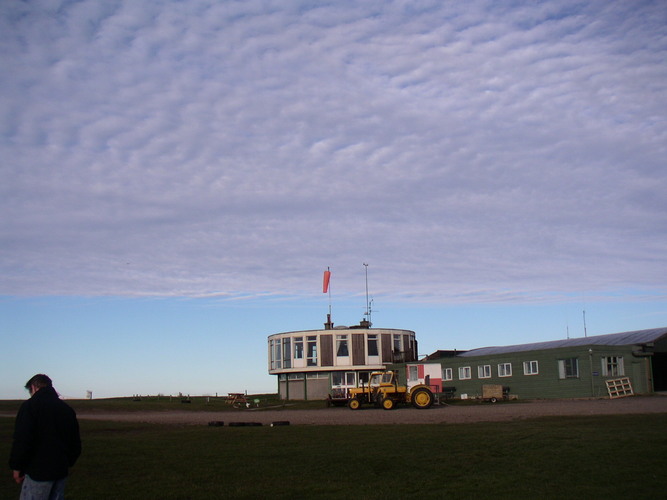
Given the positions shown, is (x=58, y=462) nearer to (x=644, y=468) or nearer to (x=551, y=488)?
(x=551, y=488)

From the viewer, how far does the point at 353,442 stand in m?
18.1

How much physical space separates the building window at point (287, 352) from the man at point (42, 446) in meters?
55.0

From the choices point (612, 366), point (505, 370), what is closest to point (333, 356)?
point (505, 370)

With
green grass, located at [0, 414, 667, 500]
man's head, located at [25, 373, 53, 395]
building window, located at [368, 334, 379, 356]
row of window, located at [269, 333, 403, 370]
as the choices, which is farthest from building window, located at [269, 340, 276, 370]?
man's head, located at [25, 373, 53, 395]

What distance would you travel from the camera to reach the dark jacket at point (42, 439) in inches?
286

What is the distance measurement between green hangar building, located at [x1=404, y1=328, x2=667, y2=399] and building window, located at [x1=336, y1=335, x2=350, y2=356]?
1158 centimetres

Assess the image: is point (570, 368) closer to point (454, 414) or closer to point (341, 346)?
point (454, 414)

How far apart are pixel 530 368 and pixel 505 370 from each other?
2.41 meters

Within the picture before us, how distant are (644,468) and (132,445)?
42.5 feet

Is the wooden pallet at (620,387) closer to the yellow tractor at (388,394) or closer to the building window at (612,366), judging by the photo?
the building window at (612,366)

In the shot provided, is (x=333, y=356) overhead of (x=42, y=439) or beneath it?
overhead

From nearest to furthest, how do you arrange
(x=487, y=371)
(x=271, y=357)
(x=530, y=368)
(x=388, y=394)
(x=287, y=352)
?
1. (x=388, y=394)
2. (x=530, y=368)
3. (x=487, y=371)
4. (x=287, y=352)
5. (x=271, y=357)

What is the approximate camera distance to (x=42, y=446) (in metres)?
7.35

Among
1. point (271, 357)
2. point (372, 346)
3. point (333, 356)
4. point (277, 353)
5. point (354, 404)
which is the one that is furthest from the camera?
point (271, 357)
